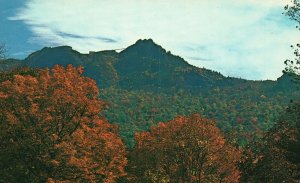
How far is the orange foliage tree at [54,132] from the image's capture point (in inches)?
1613

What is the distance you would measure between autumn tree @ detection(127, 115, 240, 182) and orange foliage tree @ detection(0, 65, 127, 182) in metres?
12.1

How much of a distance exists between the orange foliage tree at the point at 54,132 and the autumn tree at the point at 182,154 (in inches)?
476

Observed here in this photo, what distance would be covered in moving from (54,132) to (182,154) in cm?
2070

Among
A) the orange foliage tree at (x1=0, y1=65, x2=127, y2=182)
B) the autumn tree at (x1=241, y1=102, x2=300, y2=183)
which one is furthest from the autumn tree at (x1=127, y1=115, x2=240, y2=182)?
the autumn tree at (x1=241, y1=102, x2=300, y2=183)

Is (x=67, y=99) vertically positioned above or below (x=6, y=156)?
above

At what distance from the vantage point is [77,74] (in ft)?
153

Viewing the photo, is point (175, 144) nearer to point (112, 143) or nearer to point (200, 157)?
point (200, 157)

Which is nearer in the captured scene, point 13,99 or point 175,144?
point 13,99

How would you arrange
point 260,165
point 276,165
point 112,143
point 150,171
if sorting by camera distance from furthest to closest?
point 150,171
point 112,143
point 260,165
point 276,165

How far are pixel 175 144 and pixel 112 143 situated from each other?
1324 centimetres

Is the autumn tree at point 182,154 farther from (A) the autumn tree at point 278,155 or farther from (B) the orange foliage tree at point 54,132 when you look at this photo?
(A) the autumn tree at point 278,155

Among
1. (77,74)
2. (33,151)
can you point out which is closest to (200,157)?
(77,74)

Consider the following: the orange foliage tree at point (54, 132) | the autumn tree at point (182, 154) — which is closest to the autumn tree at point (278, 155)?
the orange foliage tree at point (54, 132)

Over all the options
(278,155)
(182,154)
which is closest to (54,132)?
(278,155)
